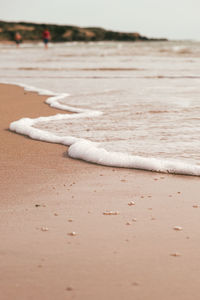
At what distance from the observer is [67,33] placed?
448 feet

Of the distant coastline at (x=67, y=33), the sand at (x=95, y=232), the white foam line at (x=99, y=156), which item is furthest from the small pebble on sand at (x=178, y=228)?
the distant coastline at (x=67, y=33)

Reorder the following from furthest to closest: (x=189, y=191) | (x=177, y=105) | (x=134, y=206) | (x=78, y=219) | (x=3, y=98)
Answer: (x=3, y=98)
(x=177, y=105)
(x=189, y=191)
(x=134, y=206)
(x=78, y=219)

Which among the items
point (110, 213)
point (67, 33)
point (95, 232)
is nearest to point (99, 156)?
point (110, 213)

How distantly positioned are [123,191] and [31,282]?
4.32 feet

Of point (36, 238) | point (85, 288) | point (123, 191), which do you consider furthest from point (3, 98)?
point (85, 288)

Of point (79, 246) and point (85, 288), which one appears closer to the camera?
point (85, 288)

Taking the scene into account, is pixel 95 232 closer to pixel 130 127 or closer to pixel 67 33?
pixel 130 127

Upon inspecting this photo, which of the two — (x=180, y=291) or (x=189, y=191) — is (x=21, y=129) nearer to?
(x=189, y=191)

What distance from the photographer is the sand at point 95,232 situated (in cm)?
189

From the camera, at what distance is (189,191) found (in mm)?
3102

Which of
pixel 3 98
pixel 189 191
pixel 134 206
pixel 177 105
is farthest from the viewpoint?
pixel 3 98

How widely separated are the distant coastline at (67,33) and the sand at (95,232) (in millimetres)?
131174

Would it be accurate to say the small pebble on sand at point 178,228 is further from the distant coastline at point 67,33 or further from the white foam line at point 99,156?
the distant coastline at point 67,33

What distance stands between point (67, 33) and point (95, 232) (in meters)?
138
